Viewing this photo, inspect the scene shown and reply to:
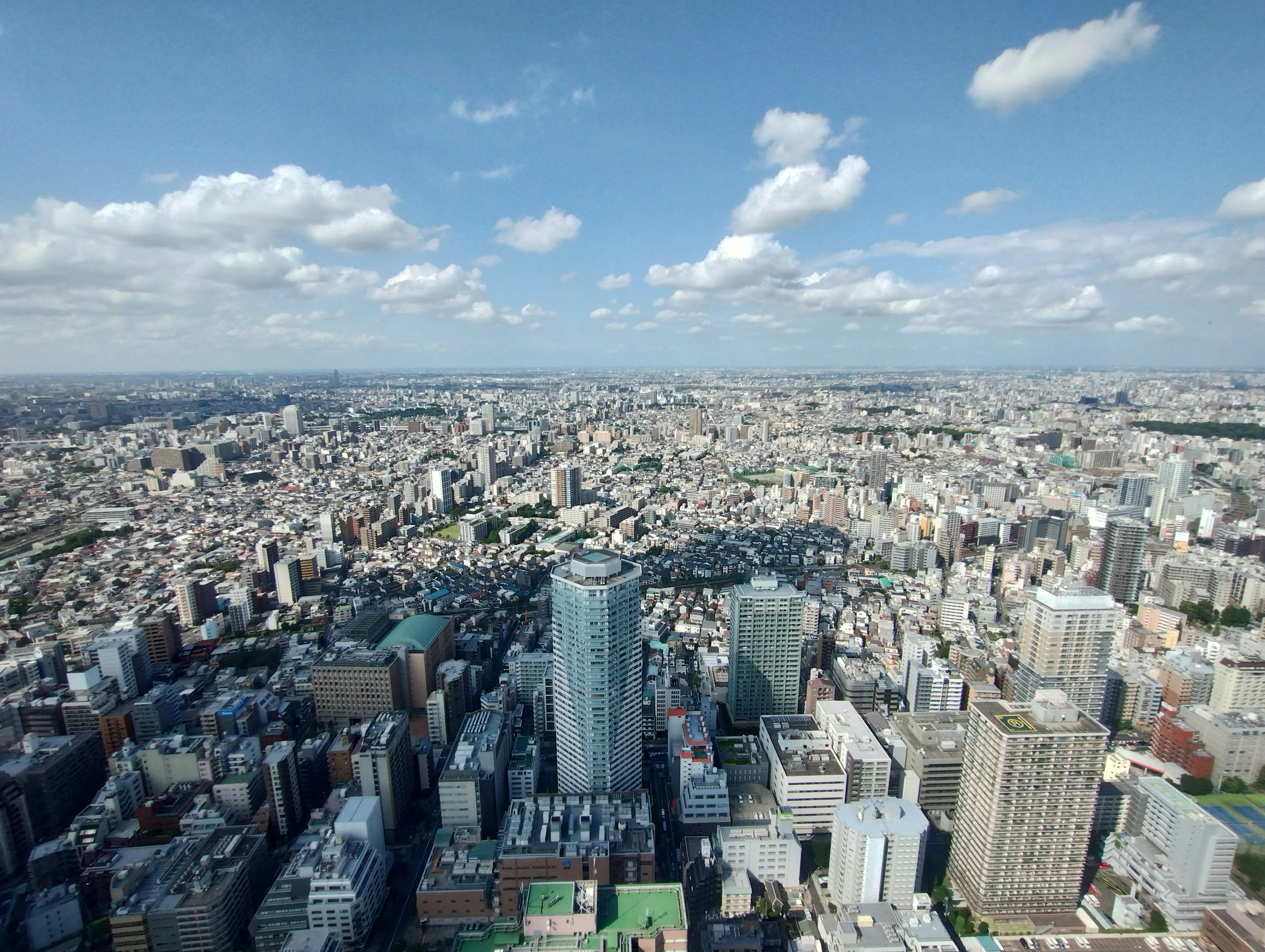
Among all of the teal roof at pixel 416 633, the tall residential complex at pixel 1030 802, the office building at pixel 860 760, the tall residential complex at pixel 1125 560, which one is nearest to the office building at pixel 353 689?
the teal roof at pixel 416 633

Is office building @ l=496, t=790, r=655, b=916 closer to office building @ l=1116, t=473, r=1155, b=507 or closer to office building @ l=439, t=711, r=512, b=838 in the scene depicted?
office building @ l=439, t=711, r=512, b=838

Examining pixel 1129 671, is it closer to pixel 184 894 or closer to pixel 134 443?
pixel 184 894

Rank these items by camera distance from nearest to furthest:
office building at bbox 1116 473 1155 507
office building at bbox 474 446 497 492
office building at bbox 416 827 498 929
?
1. office building at bbox 416 827 498 929
2. office building at bbox 1116 473 1155 507
3. office building at bbox 474 446 497 492

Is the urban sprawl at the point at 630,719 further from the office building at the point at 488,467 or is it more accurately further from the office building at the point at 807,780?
the office building at the point at 488,467

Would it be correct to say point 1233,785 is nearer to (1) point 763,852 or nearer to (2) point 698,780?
(1) point 763,852

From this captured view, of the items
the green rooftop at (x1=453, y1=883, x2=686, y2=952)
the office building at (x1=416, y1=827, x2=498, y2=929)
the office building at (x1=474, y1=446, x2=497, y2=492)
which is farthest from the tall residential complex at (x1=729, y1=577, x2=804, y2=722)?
the office building at (x1=474, y1=446, x2=497, y2=492)

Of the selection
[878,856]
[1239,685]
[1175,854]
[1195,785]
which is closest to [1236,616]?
[1239,685]
